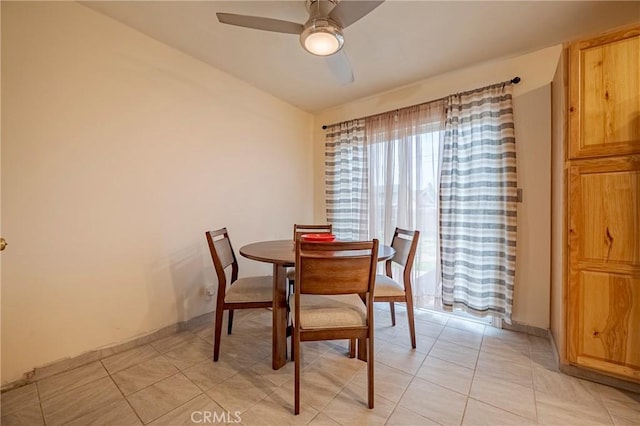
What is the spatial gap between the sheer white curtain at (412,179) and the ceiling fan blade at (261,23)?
5.19ft

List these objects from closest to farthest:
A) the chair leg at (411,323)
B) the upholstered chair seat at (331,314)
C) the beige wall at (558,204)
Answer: the upholstered chair seat at (331,314) < the beige wall at (558,204) < the chair leg at (411,323)

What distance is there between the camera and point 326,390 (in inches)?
59.8

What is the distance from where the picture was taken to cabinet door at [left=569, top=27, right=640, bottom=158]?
143 cm

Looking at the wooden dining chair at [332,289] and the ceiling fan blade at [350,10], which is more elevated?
the ceiling fan blade at [350,10]

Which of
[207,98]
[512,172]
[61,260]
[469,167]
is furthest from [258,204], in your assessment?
[512,172]

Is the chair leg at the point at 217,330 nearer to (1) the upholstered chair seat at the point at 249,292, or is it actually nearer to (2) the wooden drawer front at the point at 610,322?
(1) the upholstered chair seat at the point at 249,292

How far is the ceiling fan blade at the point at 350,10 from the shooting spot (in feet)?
4.39

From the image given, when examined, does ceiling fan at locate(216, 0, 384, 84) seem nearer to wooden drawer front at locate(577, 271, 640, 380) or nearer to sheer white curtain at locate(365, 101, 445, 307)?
sheer white curtain at locate(365, 101, 445, 307)

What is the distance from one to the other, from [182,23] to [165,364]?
7.79ft

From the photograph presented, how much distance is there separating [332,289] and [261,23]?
1537mm

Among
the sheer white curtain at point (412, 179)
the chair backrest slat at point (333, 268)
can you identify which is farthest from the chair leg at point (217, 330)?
the sheer white curtain at point (412, 179)

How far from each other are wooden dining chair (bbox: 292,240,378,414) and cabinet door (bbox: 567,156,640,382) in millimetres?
1262

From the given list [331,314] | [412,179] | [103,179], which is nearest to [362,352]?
[331,314]

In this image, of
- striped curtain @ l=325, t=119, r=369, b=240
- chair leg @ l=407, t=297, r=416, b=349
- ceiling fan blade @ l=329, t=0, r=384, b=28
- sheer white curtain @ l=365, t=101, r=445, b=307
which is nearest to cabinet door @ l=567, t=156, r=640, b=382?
chair leg @ l=407, t=297, r=416, b=349
